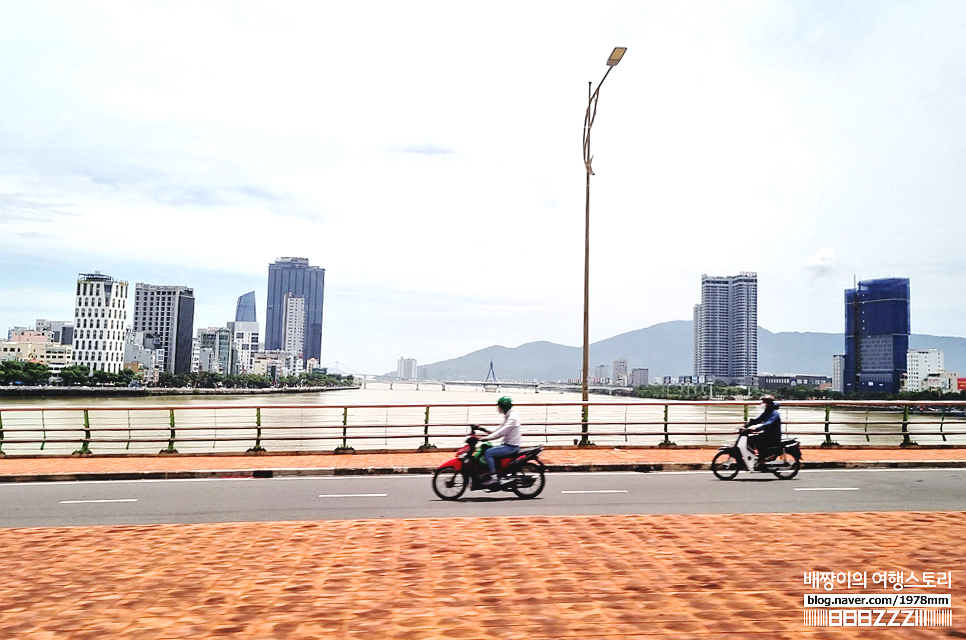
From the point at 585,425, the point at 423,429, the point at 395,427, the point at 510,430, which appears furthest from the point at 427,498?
the point at 423,429

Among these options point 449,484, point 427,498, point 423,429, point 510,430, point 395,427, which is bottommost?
point 423,429

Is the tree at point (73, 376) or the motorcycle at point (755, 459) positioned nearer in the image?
the motorcycle at point (755, 459)

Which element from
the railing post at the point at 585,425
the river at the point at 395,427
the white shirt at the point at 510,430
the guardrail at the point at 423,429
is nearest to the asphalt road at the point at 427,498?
the white shirt at the point at 510,430

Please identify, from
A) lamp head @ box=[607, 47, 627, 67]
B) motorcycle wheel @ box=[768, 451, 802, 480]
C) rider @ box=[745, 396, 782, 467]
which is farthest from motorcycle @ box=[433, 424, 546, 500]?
lamp head @ box=[607, 47, 627, 67]

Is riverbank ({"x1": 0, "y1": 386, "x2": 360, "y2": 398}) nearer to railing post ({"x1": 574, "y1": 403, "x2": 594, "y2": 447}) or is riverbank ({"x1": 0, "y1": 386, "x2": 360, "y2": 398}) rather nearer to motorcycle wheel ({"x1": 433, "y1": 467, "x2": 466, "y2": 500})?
railing post ({"x1": 574, "y1": 403, "x2": 594, "y2": 447})

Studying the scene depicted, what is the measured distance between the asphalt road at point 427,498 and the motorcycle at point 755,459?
0.26 meters

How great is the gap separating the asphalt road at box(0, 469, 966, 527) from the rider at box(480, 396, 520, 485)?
1.97 ft

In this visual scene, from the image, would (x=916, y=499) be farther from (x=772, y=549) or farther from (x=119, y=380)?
(x=119, y=380)

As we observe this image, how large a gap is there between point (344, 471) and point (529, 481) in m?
5.38

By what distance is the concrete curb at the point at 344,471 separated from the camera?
15.7 metres

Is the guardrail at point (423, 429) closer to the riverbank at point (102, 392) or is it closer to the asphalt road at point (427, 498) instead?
the asphalt road at point (427, 498)

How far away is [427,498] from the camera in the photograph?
1230 cm

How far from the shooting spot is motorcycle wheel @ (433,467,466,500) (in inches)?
481

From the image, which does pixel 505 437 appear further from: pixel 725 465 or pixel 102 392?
pixel 102 392
